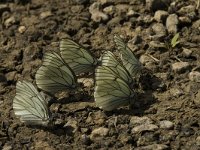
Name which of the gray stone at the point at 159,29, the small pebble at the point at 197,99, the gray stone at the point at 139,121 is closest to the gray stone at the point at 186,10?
the gray stone at the point at 159,29

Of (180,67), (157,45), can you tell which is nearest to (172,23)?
(157,45)

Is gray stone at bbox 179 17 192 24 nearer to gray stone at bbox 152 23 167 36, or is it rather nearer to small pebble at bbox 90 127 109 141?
gray stone at bbox 152 23 167 36

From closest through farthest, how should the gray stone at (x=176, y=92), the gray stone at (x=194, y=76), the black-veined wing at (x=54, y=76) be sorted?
the gray stone at (x=176, y=92), the gray stone at (x=194, y=76), the black-veined wing at (x=54, y=76)

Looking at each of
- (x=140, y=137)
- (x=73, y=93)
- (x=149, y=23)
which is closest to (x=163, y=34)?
(x=149, y=23)

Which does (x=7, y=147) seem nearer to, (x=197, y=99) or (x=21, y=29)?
(x=197, y=99)

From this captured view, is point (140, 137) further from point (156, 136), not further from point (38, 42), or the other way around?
point (38, 42)

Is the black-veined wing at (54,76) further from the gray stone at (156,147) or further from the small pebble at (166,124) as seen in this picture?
the gray stone at (156,147)
